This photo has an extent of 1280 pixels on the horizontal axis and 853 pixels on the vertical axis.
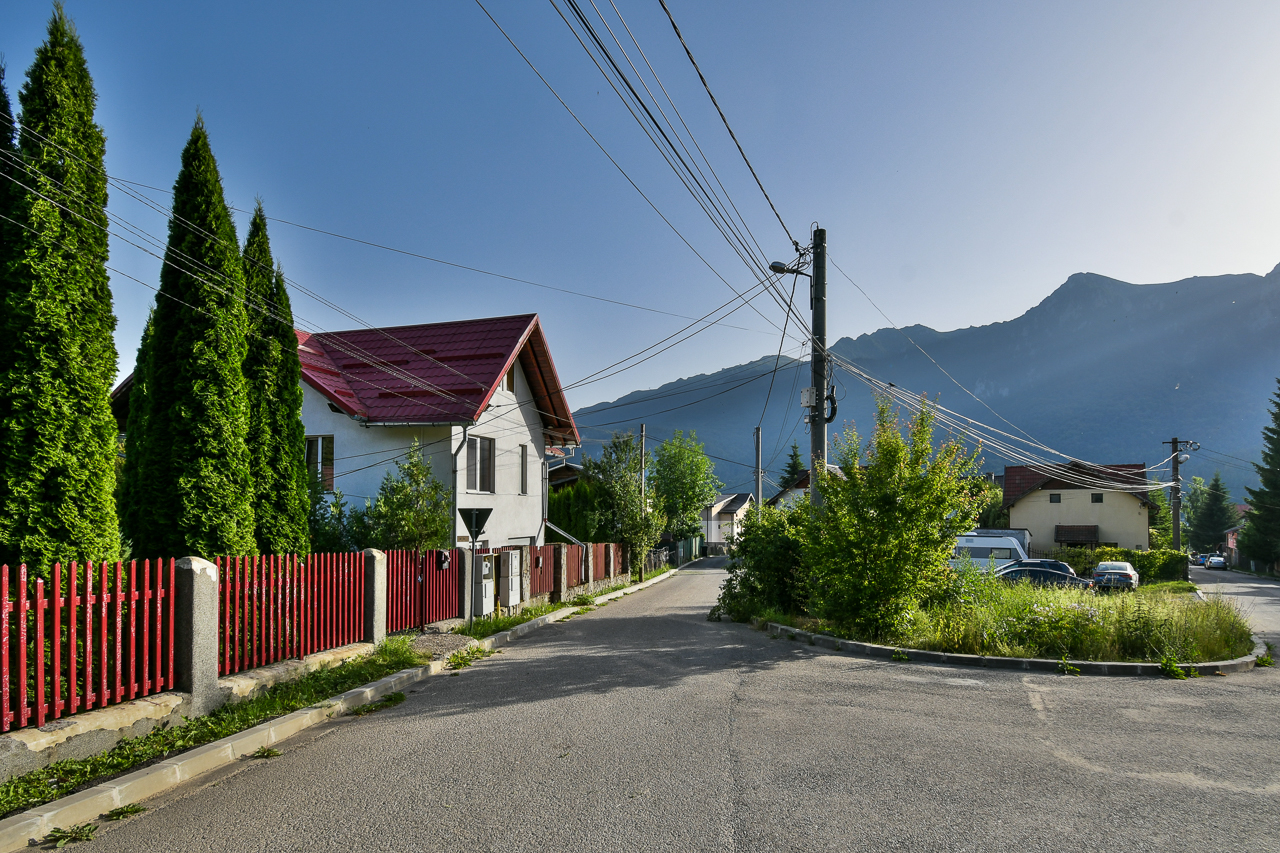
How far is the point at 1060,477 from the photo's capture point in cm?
4388

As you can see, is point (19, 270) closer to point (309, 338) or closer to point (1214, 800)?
point (1214, 800)

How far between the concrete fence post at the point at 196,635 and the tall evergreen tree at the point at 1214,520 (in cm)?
10167

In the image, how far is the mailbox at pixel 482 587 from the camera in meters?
14.4

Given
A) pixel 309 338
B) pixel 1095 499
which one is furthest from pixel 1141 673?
pixel 1095 499

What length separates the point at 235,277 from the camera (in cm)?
958

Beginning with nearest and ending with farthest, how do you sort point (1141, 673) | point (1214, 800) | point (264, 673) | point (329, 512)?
point (1214, 800), point (264, 673), point (1141, 673), point (329, 512)

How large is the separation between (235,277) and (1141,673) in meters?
12.4

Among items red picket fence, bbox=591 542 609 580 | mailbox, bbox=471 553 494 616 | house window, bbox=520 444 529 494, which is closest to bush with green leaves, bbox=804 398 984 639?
mailbox, bbox=471 553 494 616

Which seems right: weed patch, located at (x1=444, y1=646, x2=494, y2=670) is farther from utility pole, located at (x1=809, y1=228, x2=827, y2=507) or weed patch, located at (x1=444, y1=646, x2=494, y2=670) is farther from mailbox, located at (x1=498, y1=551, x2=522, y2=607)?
utility pole, located at (x1=809, y1=228, x2=827, y2=507)

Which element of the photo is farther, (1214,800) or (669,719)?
(669,719)

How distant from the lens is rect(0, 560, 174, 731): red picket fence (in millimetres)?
5422

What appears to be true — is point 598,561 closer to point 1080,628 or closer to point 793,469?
point 1080,628

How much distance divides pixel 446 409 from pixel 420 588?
773 centimetres

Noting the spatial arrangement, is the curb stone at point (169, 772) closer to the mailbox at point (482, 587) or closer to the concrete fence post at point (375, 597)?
the concrete fence post at point (375, 597)
